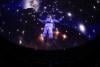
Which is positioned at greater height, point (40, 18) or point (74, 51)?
point (40, 18)

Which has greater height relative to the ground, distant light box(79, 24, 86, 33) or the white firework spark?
the white firework spark

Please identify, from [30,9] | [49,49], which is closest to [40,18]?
[30,9]

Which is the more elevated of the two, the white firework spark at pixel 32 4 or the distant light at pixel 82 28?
the white firework spark at pixel 32 4

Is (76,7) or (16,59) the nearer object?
(16,59)

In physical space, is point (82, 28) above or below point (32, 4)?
below

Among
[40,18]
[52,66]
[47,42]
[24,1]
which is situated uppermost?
[24,1]

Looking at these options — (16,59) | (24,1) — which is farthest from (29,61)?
(24,1)

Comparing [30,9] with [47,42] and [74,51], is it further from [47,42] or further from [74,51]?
[74,51]

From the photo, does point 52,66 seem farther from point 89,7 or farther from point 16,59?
point 89,7

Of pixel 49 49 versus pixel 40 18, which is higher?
pixel 40 18
